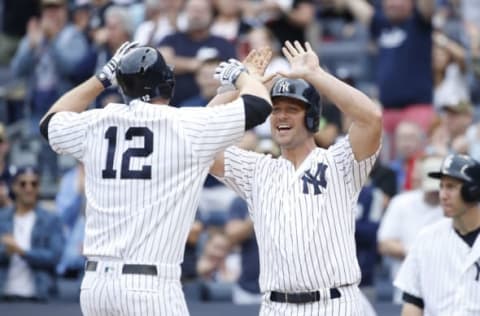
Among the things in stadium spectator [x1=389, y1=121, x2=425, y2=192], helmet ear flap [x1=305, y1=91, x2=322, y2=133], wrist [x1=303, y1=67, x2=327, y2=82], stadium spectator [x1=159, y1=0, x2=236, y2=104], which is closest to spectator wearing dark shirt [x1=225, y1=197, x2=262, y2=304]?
stadium spectator [x1=389, y1=121, x2=425, y2=192]

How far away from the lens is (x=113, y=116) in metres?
5.95

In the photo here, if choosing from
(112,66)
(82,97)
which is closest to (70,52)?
(82,97)

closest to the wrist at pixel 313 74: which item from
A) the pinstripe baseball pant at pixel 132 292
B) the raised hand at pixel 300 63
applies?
the raised hand at pixel 300 63

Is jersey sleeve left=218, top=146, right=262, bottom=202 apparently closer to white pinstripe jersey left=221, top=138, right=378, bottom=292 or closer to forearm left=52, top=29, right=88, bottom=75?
white pinstripe jersey left=221, top=138, right=378, bottom=292

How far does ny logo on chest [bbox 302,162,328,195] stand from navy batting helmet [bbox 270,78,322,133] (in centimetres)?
25

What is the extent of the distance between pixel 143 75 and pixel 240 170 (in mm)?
787

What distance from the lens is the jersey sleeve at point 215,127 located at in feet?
19.1

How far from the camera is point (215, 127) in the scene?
582 cm

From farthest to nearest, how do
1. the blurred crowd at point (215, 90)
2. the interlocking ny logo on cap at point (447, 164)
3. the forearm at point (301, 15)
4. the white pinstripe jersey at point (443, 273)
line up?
the forearm at point (301, 15) < the blurred crowd at point (215, 90) < the interlocking ny logo on cap at point (447, 164) < the white pinstripe jersey at point (443, 273)

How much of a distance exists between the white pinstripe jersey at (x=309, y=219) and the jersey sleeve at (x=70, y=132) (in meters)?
0.85

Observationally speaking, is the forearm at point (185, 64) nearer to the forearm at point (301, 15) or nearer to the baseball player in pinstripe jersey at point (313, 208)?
the forearm at point (301, 15)

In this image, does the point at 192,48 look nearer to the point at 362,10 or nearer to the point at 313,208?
the point at 362,10

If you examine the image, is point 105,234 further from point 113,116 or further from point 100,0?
point 100,0

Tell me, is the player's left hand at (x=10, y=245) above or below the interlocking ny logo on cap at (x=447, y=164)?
below
